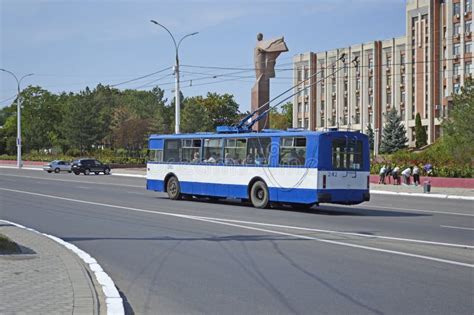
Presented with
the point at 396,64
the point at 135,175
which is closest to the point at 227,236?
the point at 135,175

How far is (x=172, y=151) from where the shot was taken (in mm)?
27062

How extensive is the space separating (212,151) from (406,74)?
62518 mm

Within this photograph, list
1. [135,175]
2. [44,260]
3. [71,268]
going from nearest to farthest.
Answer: [71,268], [44,260], [135,175]

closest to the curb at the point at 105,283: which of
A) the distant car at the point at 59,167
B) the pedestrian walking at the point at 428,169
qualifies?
the pedestrian walking at the point at 428,169

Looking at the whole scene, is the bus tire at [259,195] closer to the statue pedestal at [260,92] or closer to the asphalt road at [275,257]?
the asphalt road at [275,257]

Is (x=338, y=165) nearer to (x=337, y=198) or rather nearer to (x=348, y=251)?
(x=337, y=198)

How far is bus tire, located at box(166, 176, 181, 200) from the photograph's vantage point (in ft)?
87.2

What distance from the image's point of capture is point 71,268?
10016 mm

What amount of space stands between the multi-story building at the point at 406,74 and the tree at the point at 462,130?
26499 mm

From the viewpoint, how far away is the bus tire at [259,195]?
22594 mm

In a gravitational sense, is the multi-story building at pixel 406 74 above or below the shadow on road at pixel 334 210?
above

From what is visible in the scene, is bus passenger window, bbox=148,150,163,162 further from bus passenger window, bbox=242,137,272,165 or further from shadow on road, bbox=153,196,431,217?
bus passenger window, bbox=242,137,272,165

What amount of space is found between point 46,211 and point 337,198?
948cm

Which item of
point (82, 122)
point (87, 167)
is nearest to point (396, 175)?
point (87, 167)
